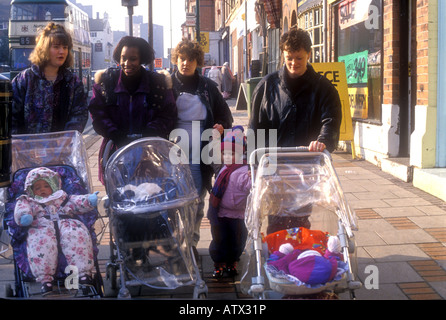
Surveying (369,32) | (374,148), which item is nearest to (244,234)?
(374,148)

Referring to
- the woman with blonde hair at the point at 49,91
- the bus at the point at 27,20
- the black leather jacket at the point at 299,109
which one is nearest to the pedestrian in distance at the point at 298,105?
the black leather jacket at the point at 299,109

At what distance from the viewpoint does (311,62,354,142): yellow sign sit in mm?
10016

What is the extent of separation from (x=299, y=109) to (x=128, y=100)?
1302mm

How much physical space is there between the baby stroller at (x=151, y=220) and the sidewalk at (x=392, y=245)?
393 millimetres

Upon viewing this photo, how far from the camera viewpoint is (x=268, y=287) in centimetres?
363

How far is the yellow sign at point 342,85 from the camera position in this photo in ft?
32.9

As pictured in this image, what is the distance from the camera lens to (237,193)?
451cm

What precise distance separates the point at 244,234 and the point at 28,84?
2037mm

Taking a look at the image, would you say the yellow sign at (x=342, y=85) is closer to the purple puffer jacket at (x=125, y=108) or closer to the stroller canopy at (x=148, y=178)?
the purple puffer jacket at (x=125, y=108)

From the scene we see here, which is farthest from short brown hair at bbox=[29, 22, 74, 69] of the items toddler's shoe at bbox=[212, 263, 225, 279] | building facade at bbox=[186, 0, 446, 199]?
building facade at bbox=[186, 0, 446, 199]

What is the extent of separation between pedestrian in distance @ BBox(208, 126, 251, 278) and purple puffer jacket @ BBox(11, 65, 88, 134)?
120 cm

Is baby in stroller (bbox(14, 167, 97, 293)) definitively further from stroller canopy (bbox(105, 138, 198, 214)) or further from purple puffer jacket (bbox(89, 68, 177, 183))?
purple puffer jacket (bbox(89, 68, 177, 183))
